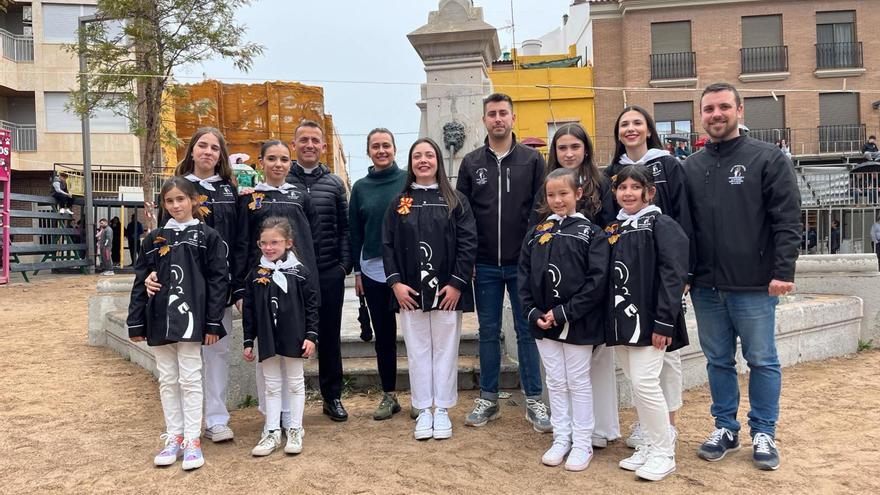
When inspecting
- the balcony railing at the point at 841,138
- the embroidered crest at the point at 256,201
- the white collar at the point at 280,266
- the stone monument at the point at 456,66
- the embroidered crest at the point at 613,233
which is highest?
the balcony railing at the point at 841,138

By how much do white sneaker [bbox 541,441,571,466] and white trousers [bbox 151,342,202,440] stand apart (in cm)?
206

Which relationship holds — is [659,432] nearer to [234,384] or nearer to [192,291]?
[192,291]

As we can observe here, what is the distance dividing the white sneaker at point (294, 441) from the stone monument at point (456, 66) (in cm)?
418

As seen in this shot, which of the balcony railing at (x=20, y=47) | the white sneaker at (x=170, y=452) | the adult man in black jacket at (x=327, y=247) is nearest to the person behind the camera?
the white sneaker at (x=170, y=452)

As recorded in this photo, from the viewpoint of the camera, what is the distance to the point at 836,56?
25.0 metres

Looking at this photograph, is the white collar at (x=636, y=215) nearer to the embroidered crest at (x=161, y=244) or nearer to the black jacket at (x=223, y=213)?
the black jacket at (x=223, y=213)

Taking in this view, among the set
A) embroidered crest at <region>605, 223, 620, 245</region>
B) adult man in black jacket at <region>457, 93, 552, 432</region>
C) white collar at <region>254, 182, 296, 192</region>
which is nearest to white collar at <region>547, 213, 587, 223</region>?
embroidered crest at <region>605, 223, 620, 245</region>

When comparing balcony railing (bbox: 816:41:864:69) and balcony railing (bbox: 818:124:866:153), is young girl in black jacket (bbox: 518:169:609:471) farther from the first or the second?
balcony railing (bbox: 816:41:864:69)

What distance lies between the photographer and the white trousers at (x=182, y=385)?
392cm

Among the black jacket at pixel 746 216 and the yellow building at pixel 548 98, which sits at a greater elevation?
the yellow building at pixel 548 98

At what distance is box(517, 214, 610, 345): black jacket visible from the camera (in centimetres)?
364

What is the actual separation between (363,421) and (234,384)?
3.73ft

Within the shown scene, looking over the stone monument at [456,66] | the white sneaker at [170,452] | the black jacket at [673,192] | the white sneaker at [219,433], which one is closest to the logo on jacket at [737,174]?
the black jacket at [673,192]

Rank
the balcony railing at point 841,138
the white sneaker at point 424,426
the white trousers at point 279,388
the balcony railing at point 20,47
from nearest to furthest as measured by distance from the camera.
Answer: the white trousers at point 279,388
the white sneaker at point 424,426
the balcony railing at point 20,47
the balcony railing at point 841,138
